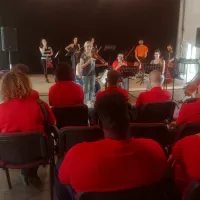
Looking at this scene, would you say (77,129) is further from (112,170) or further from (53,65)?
(53,65)

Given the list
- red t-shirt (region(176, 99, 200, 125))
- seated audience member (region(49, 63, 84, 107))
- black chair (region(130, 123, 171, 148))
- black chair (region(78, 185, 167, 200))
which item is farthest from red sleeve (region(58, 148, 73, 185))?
seated audience member (region(49, 63, 84, 107))

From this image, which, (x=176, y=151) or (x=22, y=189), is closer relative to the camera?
(x=176, y=151)

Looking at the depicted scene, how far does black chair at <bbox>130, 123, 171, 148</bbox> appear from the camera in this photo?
2400 millimetres

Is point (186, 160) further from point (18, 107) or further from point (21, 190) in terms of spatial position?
point (21, 190)

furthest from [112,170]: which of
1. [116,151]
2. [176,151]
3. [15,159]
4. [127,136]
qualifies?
[15,159]

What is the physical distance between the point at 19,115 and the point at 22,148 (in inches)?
11.7

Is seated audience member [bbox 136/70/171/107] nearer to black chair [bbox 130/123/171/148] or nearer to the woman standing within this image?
black chair [bbox 130/123/171/148]

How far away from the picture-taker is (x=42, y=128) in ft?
8.41

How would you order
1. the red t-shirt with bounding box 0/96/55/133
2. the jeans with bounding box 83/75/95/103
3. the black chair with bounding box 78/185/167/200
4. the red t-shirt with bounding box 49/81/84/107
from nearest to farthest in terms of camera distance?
the black chair with bounding box 78/185/167/200
the red t-shirt with bounding box 0/96/55/133
the red t-shirt with bounding box 49/81/84/107
the jeans with bounding box 83/75/95/103

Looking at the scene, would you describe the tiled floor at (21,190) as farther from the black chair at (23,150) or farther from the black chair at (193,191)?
the black chair at (193,191)

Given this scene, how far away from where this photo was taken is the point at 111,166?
1366mm

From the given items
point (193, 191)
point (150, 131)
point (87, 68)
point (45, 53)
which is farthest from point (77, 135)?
point (45, 53)

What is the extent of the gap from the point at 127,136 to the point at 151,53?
1025 centimetres

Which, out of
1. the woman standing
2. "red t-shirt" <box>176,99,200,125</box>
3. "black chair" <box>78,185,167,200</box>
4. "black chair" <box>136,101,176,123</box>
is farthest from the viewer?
the woman standing
